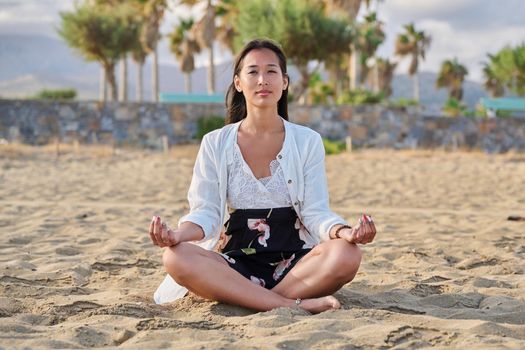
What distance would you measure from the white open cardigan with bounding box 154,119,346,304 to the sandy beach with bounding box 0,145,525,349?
0.34 metres

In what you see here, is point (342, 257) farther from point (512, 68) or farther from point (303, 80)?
point (512, 68)

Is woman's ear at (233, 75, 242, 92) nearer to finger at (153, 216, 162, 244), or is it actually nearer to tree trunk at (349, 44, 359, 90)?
finger at (153, 216, 162, 244)

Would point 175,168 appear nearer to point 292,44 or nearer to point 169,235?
point 169,235

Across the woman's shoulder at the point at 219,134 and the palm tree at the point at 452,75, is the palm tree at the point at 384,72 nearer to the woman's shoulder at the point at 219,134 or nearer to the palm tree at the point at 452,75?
the palm tree at the point at 452,75

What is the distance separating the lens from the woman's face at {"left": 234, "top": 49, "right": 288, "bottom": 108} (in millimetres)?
3457

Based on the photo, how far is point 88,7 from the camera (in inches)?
1270

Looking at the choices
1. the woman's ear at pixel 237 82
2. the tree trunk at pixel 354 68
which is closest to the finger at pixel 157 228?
the woman's ear at pixel 237 82

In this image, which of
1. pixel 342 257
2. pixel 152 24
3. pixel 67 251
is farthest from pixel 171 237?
pixel 152 24

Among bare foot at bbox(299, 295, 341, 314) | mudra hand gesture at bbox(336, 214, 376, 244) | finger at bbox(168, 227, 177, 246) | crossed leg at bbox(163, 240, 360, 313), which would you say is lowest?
bare foot at bbox(299, 295, 341, 314)

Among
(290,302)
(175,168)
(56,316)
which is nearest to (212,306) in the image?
(290,302)

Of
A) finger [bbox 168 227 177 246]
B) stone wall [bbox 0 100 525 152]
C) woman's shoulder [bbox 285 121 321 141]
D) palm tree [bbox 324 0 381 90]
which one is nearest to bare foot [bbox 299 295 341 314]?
finger [bbox 168 227 177 246]

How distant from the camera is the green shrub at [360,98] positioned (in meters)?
24.8

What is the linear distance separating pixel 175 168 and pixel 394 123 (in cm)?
1229

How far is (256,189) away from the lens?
11.2 ft
